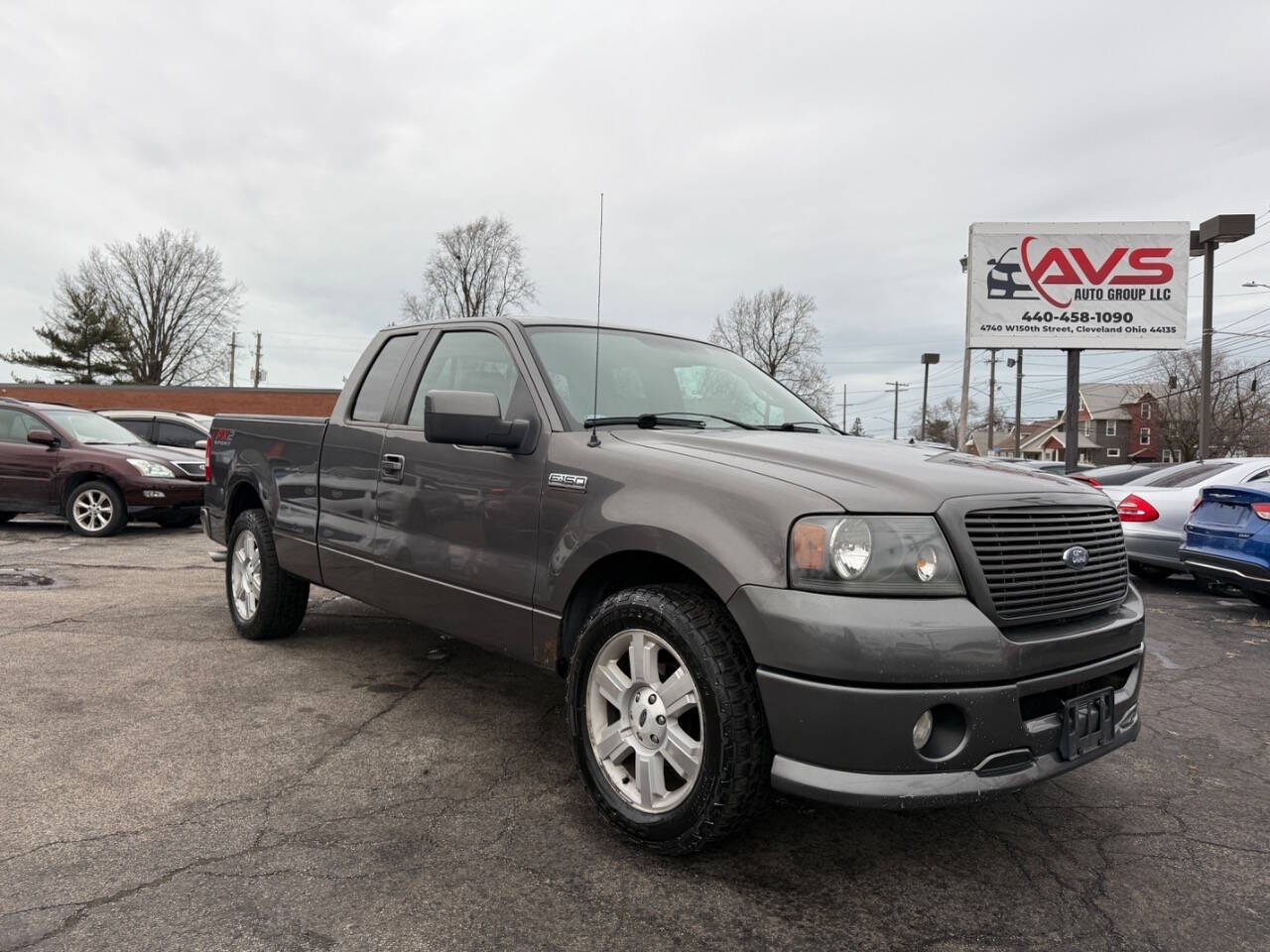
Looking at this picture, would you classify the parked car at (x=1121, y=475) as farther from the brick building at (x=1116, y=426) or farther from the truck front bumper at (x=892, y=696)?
the brick building at (x=1116, y=426)

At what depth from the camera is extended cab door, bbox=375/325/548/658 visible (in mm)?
3236

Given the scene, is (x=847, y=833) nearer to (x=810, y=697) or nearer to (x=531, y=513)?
(x=810, y=697)

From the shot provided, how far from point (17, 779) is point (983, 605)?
11.3 ft

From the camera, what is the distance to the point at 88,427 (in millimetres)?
11070

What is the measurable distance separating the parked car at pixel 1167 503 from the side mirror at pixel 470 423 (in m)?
7.40

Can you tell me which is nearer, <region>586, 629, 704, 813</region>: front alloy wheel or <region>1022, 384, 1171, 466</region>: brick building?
<region>586, 629, 704, 813</region>: front alloy wheel

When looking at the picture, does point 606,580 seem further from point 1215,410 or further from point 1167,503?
point 1215,410

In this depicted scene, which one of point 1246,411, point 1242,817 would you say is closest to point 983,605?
point 1242,817

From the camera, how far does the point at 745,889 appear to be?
248cm

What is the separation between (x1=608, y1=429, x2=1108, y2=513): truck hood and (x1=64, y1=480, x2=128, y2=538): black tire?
9.61 m

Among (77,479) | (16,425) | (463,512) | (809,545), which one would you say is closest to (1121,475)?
(463,512)

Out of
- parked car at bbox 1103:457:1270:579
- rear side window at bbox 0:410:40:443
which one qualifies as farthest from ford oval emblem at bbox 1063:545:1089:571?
rear side window at bbox 0:410:40:443

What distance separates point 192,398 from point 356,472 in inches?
1565

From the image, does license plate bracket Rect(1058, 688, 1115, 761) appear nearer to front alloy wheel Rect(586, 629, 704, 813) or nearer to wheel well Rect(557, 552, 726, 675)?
front alloy wheel Rect(586, 629, 704, 813)
